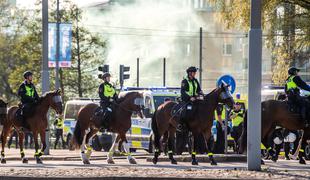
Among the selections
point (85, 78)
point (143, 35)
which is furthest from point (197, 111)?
point (143, 35)

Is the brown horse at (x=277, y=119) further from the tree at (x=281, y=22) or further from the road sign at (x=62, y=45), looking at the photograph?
the road sign at (x=62, y=45)

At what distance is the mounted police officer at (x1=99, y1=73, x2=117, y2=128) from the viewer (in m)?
26.5

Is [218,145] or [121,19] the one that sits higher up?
[121,19]

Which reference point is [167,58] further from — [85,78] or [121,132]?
[121,132]

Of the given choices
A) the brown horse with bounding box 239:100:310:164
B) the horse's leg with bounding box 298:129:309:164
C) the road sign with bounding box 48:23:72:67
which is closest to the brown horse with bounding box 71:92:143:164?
the brown horse with bounding box 239:100:310:164

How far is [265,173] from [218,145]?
14.4 meters

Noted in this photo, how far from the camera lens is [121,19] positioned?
92375 millimetres

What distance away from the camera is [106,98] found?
26.6 meters

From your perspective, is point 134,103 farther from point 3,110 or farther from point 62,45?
point 62,45

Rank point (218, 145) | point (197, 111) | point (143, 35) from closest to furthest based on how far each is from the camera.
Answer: point (197, 111), point (218, 145), point (143, 35)

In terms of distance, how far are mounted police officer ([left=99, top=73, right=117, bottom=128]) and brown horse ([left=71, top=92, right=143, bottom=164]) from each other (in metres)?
0.14

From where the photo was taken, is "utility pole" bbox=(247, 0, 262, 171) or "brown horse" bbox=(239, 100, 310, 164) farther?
"brown horse" bbox=(239, 100, 310, 164)

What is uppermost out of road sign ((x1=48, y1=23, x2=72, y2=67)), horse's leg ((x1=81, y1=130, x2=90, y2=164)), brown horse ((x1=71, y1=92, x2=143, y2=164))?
road sign ((x1=48, y1=23, x2=72, y2=67))

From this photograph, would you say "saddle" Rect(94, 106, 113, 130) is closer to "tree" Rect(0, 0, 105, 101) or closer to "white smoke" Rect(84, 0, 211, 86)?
"tree" Rect(0, 0, 105, 101)
